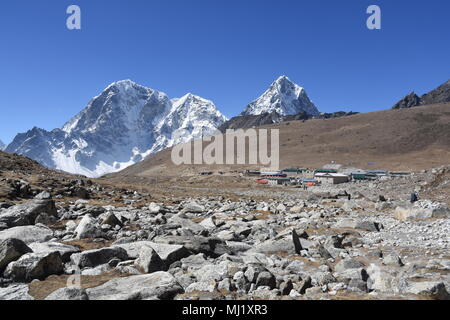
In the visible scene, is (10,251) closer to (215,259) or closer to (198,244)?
(198,244)

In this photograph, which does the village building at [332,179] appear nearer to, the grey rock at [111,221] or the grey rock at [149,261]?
the grey rock at [111,221]

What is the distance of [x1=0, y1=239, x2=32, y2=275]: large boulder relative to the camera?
8.98 m

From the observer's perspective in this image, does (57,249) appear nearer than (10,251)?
No

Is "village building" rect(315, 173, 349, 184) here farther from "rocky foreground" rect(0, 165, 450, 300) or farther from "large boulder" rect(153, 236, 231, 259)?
"large boulder" rect(153, 236, 231, 259)

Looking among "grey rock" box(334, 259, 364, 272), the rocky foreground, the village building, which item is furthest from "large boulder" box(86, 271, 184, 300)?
the village building

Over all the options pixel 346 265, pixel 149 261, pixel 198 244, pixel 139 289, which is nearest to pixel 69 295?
pixel 139 289

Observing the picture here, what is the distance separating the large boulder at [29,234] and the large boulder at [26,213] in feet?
6.50

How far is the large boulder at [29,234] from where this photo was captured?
11.7m

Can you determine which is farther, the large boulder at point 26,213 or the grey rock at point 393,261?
the large boulder at point 26,213

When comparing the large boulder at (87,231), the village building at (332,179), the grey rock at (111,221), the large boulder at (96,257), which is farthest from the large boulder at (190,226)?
the village building at (332,179)

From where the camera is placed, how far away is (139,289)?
763cm

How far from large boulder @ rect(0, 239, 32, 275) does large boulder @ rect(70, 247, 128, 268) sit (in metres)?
1.41

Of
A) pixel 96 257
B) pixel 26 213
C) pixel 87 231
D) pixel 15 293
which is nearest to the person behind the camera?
pixel 15 293

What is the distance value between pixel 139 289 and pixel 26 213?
Result: 33.4 feet
